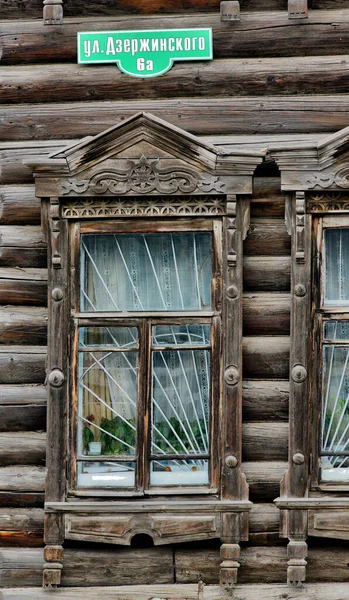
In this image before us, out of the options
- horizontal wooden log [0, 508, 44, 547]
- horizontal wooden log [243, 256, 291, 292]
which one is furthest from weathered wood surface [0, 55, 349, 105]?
horizontal wooden log [0, 508, 44, 547]

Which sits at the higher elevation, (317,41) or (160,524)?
(317,41)

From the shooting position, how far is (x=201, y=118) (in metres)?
6.62

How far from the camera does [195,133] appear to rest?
6.62m

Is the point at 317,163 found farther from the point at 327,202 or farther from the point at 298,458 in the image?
the point at 298,458

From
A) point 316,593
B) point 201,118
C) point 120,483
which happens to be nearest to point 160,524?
point 120,483

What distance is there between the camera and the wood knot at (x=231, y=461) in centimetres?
639

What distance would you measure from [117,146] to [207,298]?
0.96m

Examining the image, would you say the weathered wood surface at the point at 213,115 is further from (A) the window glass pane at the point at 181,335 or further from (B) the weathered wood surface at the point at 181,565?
(B) the weathered wood surface at the point at 181,565

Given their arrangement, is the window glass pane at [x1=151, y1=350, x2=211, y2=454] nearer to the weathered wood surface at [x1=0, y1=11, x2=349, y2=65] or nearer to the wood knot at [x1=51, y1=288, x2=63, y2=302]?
the wood knot at [x1=51, y1=288, x2=63, y2=302]

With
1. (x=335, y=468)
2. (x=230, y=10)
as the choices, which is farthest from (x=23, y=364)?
(x=230, y=10)

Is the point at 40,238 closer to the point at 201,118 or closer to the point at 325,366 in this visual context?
the point at 201,118

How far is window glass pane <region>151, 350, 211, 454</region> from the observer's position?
6.52m

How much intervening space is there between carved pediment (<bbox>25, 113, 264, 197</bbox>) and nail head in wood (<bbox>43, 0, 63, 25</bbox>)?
0.73 meters

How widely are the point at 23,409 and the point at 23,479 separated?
0.38 m
